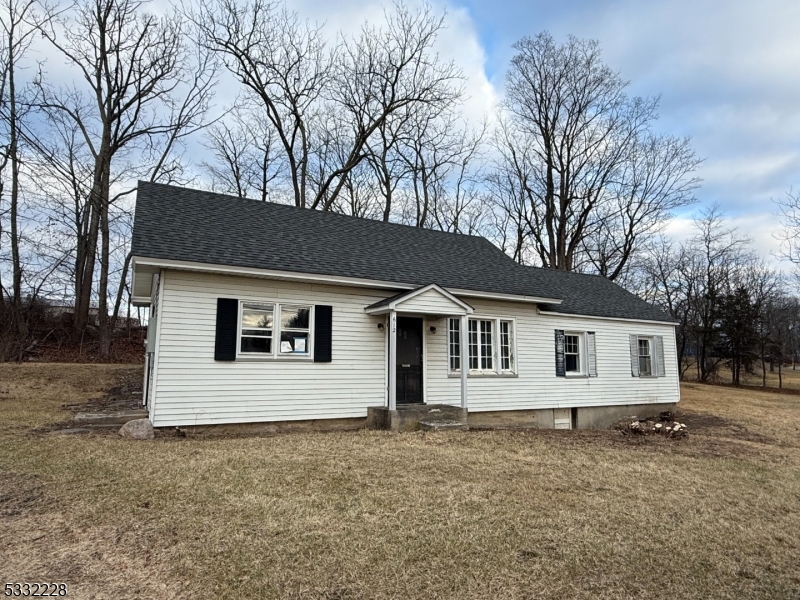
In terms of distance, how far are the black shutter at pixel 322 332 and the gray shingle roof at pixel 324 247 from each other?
0.78m

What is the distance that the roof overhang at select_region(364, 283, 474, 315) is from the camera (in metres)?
9.70

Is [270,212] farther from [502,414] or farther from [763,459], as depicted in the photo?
[763,459]

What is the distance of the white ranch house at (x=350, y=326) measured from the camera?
859cm

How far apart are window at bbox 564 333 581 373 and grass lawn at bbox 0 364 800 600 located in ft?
17.3

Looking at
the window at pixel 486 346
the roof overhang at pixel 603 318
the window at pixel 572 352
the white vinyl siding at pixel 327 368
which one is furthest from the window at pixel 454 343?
Answer: the window at pixel 572 352

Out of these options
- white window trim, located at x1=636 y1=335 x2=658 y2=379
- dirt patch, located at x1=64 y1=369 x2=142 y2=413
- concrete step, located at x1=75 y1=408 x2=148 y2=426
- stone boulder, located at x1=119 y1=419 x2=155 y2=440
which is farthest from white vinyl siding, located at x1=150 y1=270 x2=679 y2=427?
dirt patch, located at x1=64 y1=369 x2=142 y2=413

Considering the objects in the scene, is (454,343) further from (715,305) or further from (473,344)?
(715,305)

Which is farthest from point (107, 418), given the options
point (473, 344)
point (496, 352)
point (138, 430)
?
point (496, 352)

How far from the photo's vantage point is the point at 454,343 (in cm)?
1131

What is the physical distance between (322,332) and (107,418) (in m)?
4.02

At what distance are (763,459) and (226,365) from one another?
9.26 m

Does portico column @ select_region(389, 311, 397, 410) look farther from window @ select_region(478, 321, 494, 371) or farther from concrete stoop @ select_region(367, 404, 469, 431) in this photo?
window @ select_region(478, 321, 494, 371)

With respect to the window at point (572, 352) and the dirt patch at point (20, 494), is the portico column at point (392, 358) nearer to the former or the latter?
the window at point (572, 352)

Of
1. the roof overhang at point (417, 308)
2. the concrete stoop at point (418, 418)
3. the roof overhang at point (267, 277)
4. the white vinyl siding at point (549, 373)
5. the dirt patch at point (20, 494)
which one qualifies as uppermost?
the roof overhang at point (267, 277)
